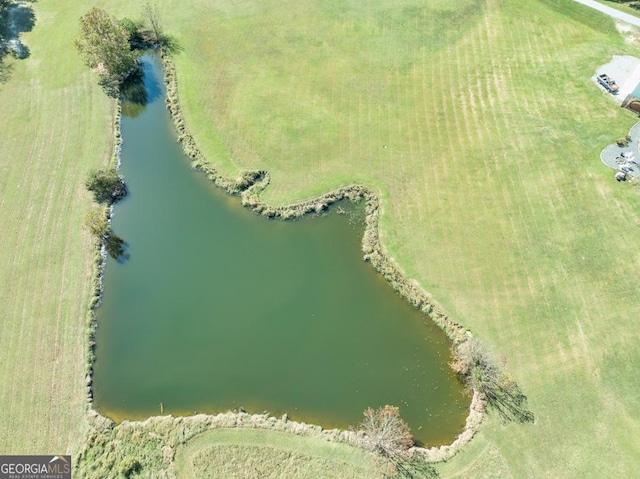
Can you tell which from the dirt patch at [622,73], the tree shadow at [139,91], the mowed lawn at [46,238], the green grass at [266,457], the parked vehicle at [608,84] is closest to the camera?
the green grass at [266,457]

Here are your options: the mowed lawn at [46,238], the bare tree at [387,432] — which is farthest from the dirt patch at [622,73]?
the mowed lawn at [46,238]

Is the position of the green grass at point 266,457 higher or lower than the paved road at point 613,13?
lower

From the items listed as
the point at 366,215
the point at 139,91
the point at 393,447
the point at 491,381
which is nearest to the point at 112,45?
the point at 139,91

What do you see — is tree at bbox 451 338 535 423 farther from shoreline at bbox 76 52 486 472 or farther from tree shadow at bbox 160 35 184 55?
tree shadow at bbox 160 35 184 55

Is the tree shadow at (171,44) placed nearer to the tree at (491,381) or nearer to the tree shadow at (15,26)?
the tree shadow at (15,26)

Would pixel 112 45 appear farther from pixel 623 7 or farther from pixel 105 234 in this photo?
pixel 623 7
